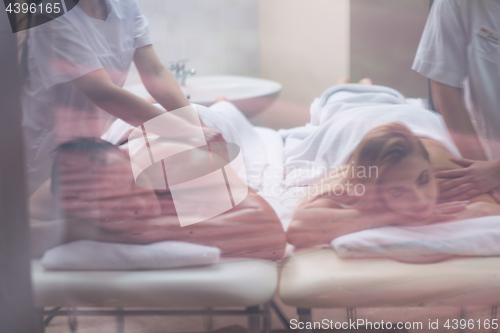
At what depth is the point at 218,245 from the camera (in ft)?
1.92

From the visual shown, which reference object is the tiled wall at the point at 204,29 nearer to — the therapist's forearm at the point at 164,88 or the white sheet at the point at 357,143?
the therapist's forearm at the point at 164,88

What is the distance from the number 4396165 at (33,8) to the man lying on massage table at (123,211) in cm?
19

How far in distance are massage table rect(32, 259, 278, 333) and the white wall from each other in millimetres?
303

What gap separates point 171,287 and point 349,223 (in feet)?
1.02

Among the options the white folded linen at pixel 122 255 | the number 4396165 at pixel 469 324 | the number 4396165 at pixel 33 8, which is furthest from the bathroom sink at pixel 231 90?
the number 4396165 at pixel 469 324

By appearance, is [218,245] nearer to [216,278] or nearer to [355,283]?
[216,278]

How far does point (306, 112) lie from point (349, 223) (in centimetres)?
20

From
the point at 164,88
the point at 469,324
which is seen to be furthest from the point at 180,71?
the point at 469,324

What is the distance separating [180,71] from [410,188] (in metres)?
0.41

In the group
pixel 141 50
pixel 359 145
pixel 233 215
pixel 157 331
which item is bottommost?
pixel 157 331

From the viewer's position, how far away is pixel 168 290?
1.91 feet

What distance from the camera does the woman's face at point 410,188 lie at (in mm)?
555

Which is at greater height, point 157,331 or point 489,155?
point 489,155

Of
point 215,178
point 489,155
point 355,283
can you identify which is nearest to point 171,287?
point 215,178
